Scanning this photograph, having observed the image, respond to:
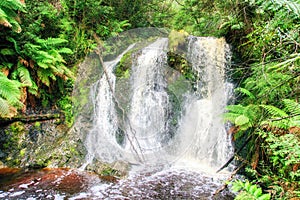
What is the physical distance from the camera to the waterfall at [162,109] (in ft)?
18.1

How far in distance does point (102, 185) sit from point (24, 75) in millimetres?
3028

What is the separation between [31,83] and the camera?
5.03 m

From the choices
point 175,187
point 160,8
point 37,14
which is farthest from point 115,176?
point 160,8

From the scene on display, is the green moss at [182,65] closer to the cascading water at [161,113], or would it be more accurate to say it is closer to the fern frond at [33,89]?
the cascading water at [161,113]

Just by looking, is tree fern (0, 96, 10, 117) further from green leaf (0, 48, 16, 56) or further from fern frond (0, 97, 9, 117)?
green leaf (0, 48, 16, 56)

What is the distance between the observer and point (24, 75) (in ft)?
16.7

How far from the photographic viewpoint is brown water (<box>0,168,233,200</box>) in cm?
370

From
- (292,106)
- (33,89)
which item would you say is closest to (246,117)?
(292,106)

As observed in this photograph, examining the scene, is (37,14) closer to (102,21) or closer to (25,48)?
(25,48)

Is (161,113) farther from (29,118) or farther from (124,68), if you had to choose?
(29,118)

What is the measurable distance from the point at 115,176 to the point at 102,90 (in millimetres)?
2498

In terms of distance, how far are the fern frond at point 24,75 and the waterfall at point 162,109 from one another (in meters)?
1.60

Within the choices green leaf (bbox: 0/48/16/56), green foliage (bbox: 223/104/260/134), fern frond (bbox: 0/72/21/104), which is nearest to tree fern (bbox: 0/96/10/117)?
fern frond (bbox: 0/72/21/104)

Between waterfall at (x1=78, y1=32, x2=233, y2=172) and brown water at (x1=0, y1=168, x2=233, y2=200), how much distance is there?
2.74 ft
